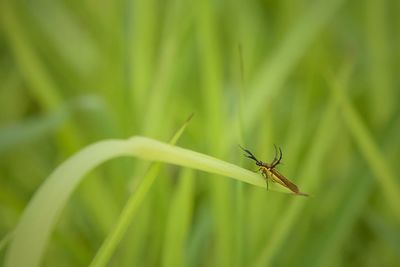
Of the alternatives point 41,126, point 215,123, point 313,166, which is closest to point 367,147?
point 313,166

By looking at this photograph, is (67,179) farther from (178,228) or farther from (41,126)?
(41,126)

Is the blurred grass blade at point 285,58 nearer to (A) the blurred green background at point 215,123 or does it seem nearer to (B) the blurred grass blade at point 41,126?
(A) the blurred green background at point 215,123

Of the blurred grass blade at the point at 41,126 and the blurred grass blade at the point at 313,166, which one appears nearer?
the blurred grass blade at the point at 313,166

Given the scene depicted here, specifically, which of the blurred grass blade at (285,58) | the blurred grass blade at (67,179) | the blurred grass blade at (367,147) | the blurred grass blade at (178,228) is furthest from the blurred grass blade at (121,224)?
the blurred grass blade at (285,58)

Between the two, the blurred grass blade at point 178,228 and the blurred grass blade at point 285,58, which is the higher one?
the blurred grass blade at point 285,58

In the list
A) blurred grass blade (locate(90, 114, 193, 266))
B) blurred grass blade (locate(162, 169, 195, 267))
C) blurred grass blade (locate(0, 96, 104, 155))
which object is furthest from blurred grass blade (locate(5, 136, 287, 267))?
blurred grass blade (locate(0, 96, 104, 155))

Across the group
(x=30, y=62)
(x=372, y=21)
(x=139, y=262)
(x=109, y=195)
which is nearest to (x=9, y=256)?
(x=139, y=262)

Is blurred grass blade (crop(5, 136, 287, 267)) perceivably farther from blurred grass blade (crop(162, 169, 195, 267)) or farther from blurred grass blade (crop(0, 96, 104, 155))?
blurred grass blade (crop(0, 96, 104, 155))
